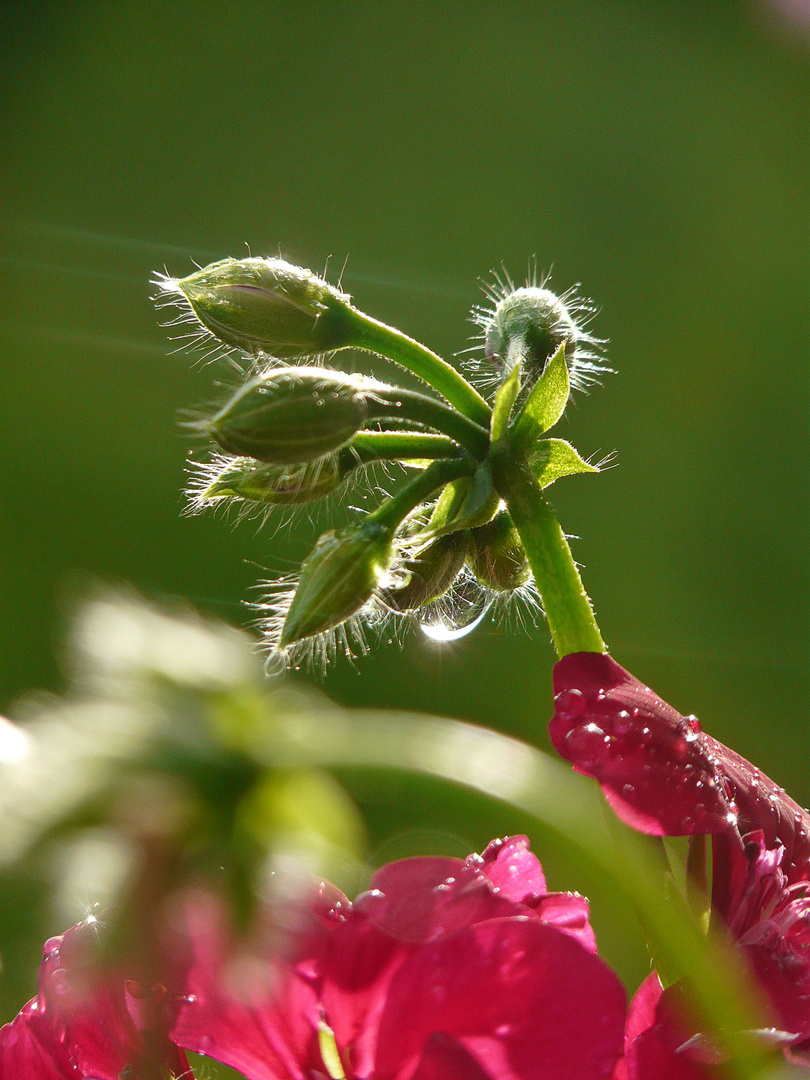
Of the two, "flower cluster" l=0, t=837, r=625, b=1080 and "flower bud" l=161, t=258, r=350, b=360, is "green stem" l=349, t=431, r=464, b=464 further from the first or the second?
"flower cluster" l=0, t=837, r=625, b=1080

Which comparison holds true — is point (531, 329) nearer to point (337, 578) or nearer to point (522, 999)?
point (337, 578)

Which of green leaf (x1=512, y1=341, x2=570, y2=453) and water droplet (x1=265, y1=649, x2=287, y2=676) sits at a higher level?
green leaf (x1=512, y1=341, x2=570, y2=453)

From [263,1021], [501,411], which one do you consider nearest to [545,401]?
[501,411]

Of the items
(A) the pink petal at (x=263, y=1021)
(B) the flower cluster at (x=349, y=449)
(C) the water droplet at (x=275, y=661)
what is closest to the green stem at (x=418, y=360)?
(B) the flower cluster at (x=349, y=449)

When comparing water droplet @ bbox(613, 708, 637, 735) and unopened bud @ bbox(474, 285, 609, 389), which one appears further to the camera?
unopened bud @ bbox(474, 285, 609, 389)

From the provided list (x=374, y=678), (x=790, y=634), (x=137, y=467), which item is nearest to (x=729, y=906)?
(x=374, y=678)

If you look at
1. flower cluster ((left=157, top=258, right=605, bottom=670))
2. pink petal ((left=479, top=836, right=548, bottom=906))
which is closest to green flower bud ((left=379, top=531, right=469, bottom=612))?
flower cluster ((left=157, top=258, right=605, bottom=670))
